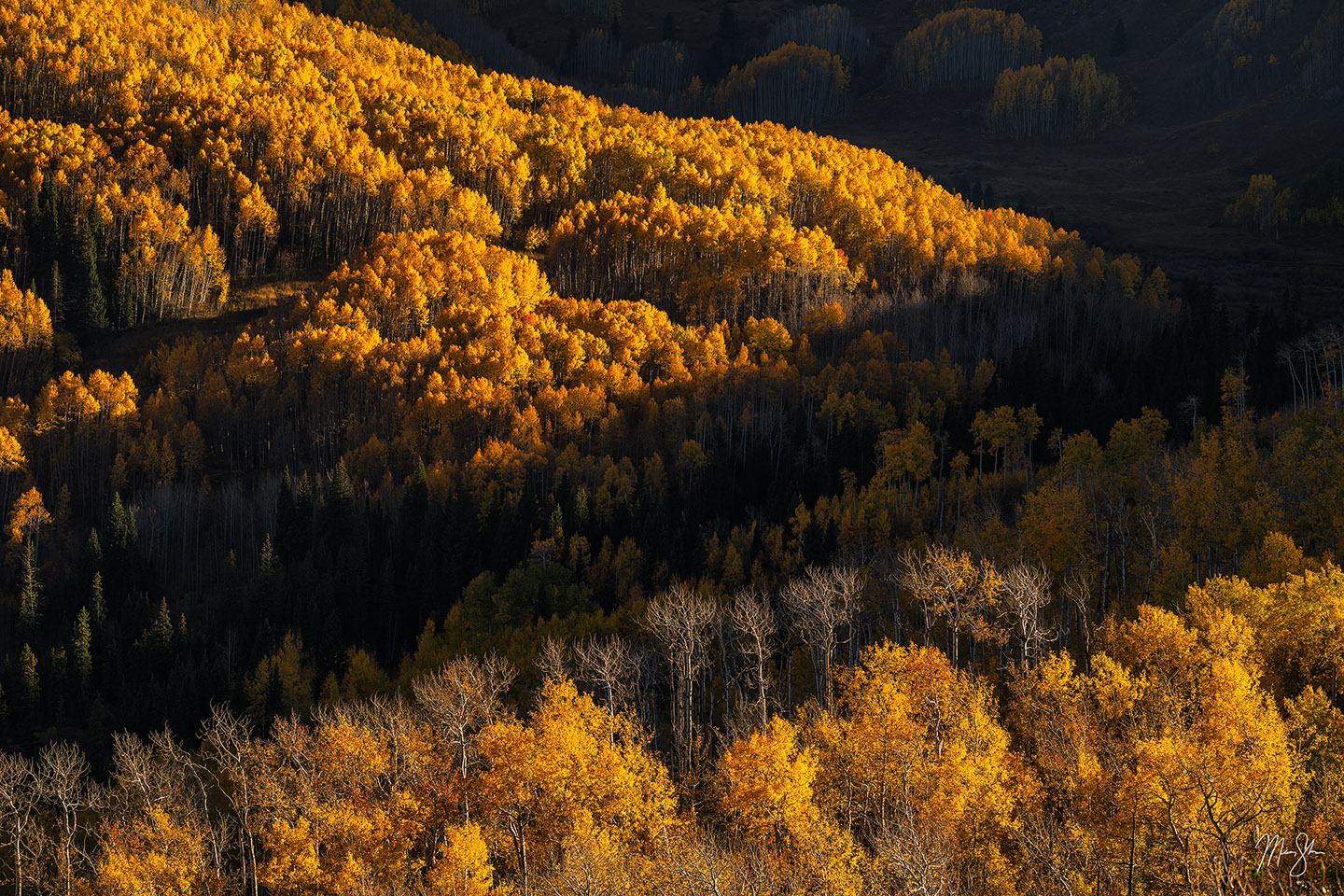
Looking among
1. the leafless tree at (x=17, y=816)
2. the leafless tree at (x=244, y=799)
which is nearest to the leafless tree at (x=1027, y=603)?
the leafless tree at (x=244, y=799)

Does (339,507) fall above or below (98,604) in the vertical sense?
above

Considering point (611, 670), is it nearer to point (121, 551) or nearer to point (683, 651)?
point (683, 651)

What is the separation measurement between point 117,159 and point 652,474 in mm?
115805

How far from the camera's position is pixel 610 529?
110m

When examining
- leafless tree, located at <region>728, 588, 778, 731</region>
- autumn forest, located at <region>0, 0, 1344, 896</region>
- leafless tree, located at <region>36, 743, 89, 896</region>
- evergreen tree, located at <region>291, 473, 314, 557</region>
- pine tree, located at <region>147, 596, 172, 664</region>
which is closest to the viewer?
autumn forest, located at <region>0, 0, 1344, 896</region>

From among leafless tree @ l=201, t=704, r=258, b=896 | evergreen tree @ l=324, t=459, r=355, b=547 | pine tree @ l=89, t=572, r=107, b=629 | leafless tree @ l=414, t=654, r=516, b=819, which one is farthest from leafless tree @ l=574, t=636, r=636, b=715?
Answer: pine tree @ l=89, t=572, r=107, b=629

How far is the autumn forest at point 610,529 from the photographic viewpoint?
49.2m

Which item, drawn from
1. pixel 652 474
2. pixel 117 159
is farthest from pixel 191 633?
pixel 117 159

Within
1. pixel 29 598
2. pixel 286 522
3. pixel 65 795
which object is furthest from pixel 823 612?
pixel 29 598

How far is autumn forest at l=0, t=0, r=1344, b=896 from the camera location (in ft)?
161

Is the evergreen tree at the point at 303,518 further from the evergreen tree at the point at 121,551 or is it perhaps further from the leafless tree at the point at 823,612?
the leafless tree at the point at 823,612

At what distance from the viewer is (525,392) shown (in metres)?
141
